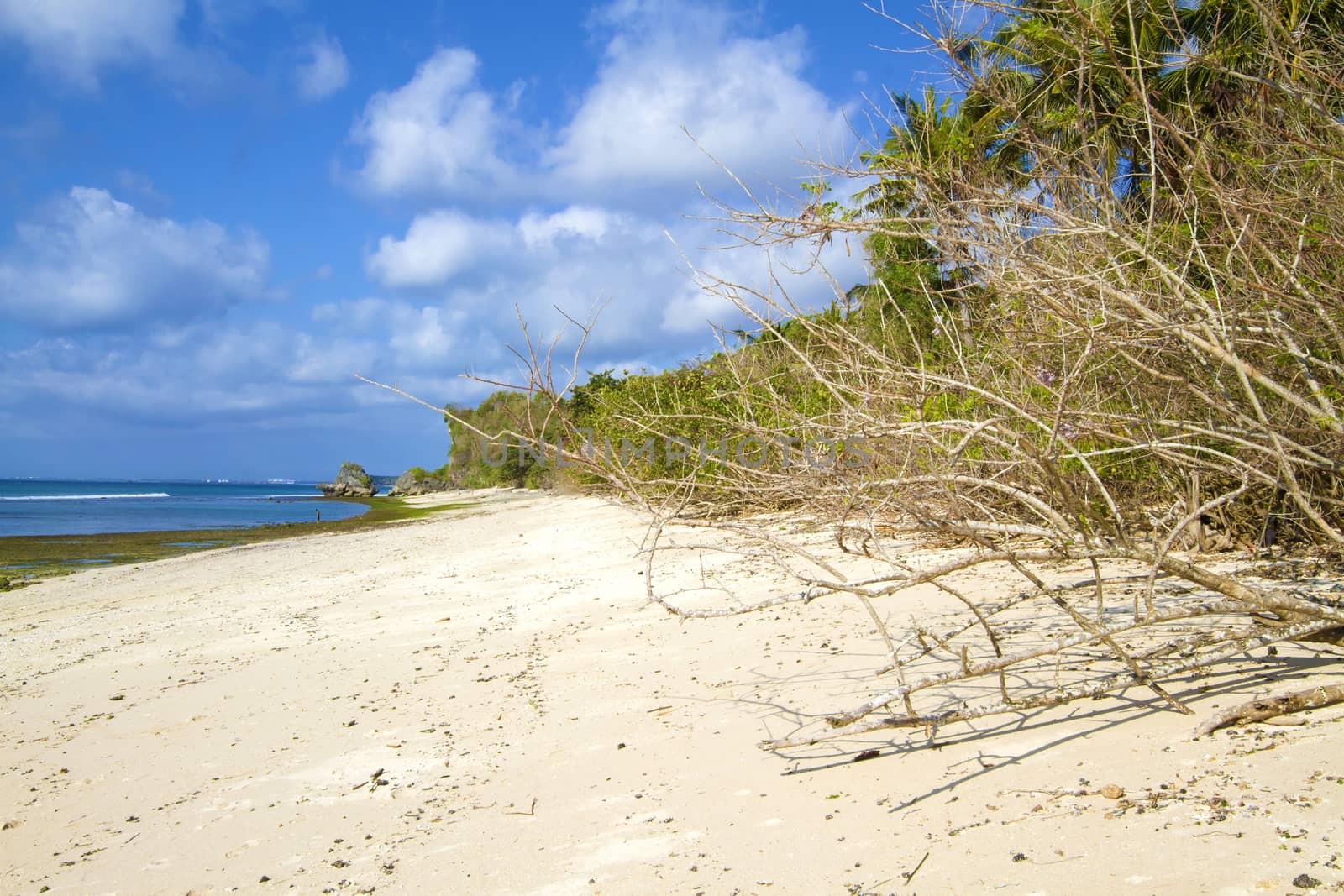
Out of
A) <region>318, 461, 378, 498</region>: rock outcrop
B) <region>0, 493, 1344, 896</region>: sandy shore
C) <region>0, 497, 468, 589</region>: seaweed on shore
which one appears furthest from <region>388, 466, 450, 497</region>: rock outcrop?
<region>0, 493, 1344, 896</region>: sandy shore

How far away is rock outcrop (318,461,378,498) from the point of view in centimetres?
7638

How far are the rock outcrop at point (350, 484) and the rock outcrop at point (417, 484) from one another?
16.9 ft

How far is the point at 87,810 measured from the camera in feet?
12.9

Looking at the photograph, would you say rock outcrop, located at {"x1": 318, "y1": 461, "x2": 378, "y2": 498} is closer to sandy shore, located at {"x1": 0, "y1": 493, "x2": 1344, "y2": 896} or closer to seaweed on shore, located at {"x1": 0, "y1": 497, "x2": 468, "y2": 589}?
seaweed on shore, located at {"x1": 0, "y1": 497, "x2": 468, "y2": 589}

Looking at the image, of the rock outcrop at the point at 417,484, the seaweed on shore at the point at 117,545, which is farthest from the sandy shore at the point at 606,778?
the rock outcrop at the point at 417,484

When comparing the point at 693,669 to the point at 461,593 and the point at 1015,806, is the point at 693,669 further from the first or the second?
the point at 461,593

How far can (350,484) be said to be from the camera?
7744cm

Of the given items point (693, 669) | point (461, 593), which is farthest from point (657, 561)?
point (693, 669)

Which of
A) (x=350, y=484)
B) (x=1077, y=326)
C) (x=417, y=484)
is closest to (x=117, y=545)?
(x=1077, y=326)

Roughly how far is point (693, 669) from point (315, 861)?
7.29 feet

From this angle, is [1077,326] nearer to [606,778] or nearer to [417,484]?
[606,778]

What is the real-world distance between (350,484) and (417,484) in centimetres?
1296

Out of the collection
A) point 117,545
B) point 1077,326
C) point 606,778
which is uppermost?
point 1077,326

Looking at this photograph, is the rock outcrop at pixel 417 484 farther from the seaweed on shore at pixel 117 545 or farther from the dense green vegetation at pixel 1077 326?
the dense green vegetation at pixel 1077 326
